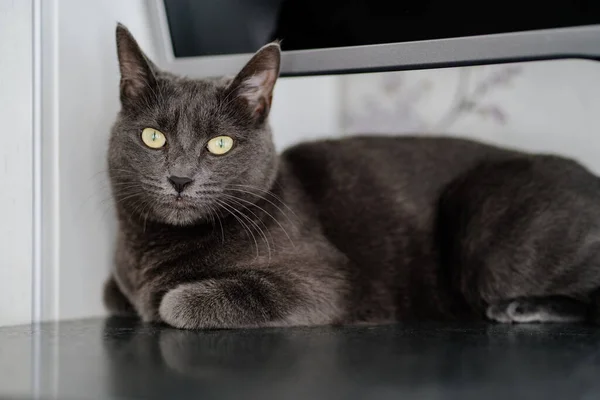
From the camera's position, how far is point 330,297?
1365 millimetres

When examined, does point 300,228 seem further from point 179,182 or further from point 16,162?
point 16,162

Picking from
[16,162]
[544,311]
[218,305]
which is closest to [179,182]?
[218,305]

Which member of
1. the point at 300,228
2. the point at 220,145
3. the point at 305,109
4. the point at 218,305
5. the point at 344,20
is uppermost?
the point at 305,109

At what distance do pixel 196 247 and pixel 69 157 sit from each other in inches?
15.1

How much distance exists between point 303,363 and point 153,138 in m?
0.63

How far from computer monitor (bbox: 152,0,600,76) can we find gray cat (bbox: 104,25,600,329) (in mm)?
163

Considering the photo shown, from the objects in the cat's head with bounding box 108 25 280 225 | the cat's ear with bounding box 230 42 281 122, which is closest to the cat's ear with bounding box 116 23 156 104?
the cat's head with bounding box 108 25 280 225

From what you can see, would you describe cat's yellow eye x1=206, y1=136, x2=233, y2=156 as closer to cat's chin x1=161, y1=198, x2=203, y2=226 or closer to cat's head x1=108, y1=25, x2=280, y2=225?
cat's head x1=108, y1=25, x2=280, y2=225

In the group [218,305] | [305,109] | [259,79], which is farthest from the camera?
[305,109]

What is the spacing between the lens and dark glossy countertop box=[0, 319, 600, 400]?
2.37ft

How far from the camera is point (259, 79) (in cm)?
135

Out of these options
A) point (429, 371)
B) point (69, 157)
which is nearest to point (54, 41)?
point (69, 157)

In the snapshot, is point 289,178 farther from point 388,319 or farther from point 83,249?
point 83,249

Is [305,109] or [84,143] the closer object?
[84,143]
